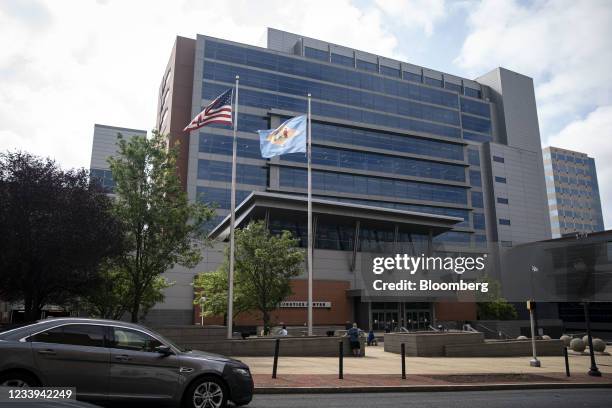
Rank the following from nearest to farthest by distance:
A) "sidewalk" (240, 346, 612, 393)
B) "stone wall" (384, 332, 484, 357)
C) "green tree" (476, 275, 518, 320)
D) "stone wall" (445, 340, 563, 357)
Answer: "sidewalk" (240, 346, 612, 393), "stone wall" (384, 332, 484, 357), "stone wall" (445, 340, 563, 357), "green tree" (476, 275, 518, 320)

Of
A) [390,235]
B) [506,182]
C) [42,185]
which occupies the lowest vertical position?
[42,185]

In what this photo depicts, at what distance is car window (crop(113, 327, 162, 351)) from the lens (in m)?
7.91

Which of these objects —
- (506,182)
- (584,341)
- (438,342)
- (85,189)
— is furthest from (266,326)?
(506,182)

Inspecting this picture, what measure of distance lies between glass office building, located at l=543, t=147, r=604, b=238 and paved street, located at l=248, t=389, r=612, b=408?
12971 cm

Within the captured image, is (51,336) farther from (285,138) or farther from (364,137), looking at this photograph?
(364,137)

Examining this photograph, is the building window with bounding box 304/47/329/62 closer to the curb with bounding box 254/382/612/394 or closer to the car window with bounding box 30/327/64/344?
the curb with bounding box 254/382/612/394

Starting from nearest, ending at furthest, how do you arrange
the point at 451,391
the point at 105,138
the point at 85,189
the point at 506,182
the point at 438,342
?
the point at 451,391, the point at 85,189, the point at 438,342, the point at 506,182, the point at 105,138

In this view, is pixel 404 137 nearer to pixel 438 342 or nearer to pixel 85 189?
pixel 438 342

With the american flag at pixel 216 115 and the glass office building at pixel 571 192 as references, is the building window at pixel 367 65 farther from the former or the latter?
the american flag at pixel 216 115

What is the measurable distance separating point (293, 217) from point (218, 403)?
139ft

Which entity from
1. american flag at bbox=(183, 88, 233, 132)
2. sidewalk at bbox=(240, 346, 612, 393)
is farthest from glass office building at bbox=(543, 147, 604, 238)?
american flag at bbox=(183, 88, 233, 132)

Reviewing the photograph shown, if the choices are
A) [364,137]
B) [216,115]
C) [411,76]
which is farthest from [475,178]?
[216,115]

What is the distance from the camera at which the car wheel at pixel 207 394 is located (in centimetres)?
784

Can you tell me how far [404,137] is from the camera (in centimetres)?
8275
